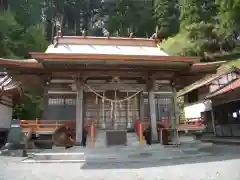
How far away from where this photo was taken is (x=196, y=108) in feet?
76.5

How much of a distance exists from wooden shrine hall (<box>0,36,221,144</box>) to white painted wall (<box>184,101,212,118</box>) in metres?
8.33

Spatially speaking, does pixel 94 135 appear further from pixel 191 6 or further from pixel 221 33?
pixel 191 6

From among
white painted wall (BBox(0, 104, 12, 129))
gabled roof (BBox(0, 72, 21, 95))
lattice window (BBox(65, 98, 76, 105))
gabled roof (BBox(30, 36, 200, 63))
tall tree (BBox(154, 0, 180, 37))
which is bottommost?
white painted wall (BBox(0, 104, 12, 129))

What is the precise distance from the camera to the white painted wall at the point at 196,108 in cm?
2180

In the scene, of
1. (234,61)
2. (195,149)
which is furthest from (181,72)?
(234,61)

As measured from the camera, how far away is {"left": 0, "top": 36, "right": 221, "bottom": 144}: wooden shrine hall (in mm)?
10641

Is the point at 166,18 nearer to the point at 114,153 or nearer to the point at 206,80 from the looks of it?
the point at 206,80

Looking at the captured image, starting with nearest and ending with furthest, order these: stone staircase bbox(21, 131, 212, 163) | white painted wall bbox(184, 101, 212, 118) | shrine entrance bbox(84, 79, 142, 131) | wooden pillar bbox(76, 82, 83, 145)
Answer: stone staircase bbox(21, 131, 212, 163) < wooden pillar bbox(76, 82, 83, 145) < shrine entrance bbox(84, 79, 142, 131) < white painted wall bbox(184, 101, 212, 118)

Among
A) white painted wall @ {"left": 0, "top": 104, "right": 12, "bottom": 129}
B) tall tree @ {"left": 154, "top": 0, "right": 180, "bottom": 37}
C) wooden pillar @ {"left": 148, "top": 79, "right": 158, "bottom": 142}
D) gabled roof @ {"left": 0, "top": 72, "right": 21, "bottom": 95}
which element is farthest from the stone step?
tall tree @ {"left": 154, "top": 0, "right": 180, "bottom": 37}

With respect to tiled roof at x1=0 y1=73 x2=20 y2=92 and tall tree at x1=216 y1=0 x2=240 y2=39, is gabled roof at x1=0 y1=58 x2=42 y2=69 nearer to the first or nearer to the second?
tiled roof at x1=0 y1=73 x2=20 y2=92

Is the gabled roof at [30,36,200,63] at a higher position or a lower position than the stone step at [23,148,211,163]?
higher

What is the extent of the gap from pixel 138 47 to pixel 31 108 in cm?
1208

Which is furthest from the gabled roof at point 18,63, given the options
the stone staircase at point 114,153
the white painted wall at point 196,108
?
the white painted wall at point 196,108

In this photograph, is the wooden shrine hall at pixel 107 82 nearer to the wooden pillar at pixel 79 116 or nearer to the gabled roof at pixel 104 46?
the wooden pillar at pixel 79 116
